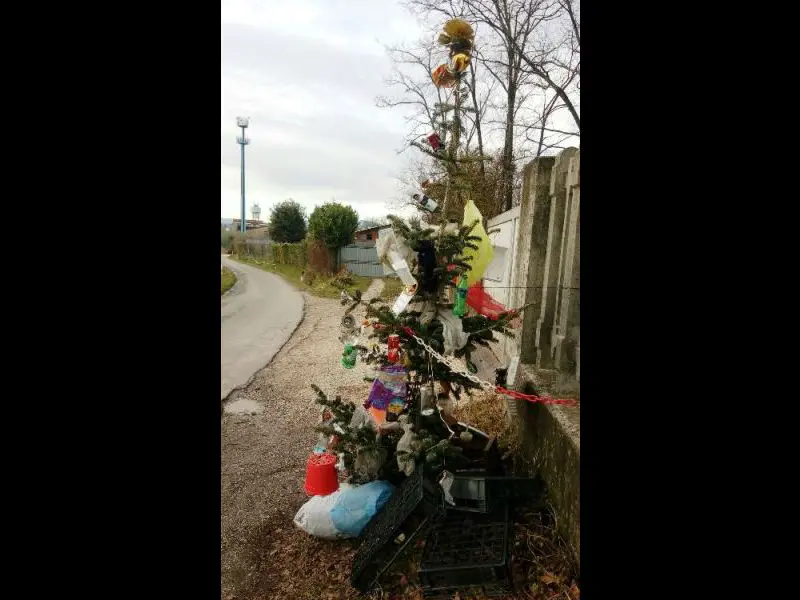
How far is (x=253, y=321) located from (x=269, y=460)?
7.38 metres

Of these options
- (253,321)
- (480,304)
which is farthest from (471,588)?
(253,321)

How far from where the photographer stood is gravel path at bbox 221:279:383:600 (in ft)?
9.00

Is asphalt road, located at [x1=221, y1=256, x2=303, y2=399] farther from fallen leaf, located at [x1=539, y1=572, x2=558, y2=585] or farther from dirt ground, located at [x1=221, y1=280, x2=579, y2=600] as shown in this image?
fallen leaf, located at [x1=539, y1=572, x2=558, y2=585]

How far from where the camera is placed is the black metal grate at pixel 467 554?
2.25 metres

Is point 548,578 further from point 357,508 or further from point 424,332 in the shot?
point 424,332

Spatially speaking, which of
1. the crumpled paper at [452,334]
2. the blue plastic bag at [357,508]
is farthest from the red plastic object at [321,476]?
the crumpled paper at [452,334]

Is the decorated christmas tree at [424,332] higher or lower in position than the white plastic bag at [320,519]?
higher

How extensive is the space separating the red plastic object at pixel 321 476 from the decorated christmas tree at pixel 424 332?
0.71 feet

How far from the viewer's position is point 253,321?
1112 cm

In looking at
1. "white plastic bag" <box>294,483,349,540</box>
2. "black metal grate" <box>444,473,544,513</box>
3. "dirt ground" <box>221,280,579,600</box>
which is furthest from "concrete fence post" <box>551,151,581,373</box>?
"white plastic bag" <box>294,483,349,540</box>

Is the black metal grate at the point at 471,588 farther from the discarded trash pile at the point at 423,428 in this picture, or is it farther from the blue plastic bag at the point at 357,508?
the blue plastic bag at the point at 357,508
